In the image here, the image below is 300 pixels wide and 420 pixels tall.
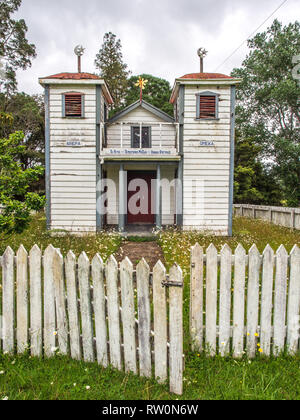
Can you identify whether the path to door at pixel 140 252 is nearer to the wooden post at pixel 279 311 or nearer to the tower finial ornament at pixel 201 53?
the wooden post at pixel 279 311

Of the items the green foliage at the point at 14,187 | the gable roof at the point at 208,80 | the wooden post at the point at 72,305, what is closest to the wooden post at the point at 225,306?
the wooden post at the point at 72,305

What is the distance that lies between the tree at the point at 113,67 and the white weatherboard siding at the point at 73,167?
940 inches

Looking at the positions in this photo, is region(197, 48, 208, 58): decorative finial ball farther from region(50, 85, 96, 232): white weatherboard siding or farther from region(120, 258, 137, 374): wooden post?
region(120, 258, 137, 374): wooden post

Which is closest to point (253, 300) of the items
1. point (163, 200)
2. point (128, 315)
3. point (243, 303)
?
point (243, 303)

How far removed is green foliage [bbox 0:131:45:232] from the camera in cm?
557

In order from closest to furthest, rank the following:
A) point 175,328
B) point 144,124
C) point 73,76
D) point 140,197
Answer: point 175,328
point 73,76
point 144,124
point 140,197

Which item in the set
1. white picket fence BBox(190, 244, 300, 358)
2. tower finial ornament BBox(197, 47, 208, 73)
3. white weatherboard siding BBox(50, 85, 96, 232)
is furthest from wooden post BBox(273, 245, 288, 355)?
tower finial ornament BBox(197, 47, 208, 73)

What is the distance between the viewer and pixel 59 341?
10.5 ft

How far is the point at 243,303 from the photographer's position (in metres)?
3.29

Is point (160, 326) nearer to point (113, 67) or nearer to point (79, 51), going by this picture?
point (79, 51)

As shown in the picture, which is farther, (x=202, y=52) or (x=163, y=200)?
(x=163, y=200)

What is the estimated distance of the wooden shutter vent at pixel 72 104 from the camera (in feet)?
39.2

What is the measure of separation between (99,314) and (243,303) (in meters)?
1.66
